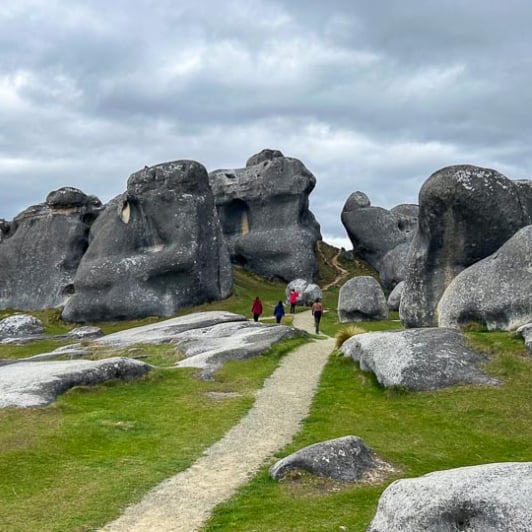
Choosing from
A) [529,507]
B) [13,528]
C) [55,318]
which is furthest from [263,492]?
[55,318]

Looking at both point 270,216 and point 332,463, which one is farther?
point 270,216

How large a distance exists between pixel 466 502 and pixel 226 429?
12485 millimetres

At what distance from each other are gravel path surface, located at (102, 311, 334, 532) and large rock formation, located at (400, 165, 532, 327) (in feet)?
33.9

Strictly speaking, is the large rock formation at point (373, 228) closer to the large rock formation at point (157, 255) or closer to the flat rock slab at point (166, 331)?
the large rock formation at point (157, 255)

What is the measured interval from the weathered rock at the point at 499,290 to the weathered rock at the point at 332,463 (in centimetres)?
1700

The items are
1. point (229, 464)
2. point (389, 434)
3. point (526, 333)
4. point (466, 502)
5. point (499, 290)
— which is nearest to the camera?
point (466, 502)

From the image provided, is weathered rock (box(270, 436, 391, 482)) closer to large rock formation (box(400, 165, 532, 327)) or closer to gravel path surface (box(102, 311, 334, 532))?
gravel path surface (box(102, 311, 334, 532))

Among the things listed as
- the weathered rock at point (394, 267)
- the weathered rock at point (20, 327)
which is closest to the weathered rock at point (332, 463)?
the weathered rock at point (20, 327)

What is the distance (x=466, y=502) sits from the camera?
942cm

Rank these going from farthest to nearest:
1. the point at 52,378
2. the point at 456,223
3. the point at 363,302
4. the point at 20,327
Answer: the point at 20,327 → the point at 363,302 → the point at 456,223 → the point at 52,378

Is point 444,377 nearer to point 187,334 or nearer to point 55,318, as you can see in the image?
point 187,334

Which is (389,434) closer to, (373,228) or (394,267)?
(394,267)

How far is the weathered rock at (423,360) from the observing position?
25.3 metres

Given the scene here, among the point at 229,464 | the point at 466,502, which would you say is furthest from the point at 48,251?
the point at 466,502
